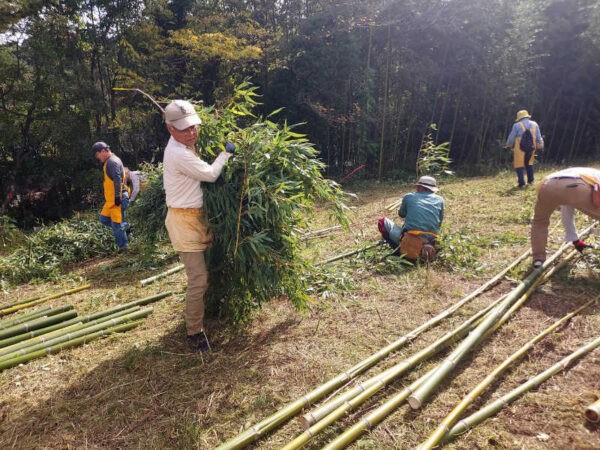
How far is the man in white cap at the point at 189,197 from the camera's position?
9.64ft

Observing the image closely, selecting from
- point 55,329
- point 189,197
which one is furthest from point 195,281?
point 55,329

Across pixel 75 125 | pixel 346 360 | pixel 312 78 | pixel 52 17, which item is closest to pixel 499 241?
pixel 346 360

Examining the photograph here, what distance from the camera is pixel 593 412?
219 centimetres

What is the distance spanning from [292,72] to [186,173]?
1088 centimetres

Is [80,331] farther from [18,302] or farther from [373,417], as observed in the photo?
[373,417]

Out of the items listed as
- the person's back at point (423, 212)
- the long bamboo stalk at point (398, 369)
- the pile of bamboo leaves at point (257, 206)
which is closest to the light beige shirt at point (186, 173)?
the pile of bamboo leaves at point (257, 206)

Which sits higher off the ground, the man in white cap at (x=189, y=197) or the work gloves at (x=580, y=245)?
the man in white cap at (x=189, y=197)

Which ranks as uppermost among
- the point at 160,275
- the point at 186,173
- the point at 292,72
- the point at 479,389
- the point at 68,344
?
the point at 292,72

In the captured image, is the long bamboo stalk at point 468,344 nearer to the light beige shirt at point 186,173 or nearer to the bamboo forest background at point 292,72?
the light beige shirt at point 186,173

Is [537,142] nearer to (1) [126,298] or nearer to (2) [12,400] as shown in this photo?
(1) [126,298]

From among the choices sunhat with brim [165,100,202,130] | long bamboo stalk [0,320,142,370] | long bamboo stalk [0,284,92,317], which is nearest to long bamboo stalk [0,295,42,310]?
long bamboo stalk [0,284,92,317]

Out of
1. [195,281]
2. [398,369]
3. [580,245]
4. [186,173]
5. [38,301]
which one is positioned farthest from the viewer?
[38,301]

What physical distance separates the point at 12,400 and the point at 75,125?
1058 centimetres

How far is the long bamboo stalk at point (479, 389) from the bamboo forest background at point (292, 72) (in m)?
9.98
